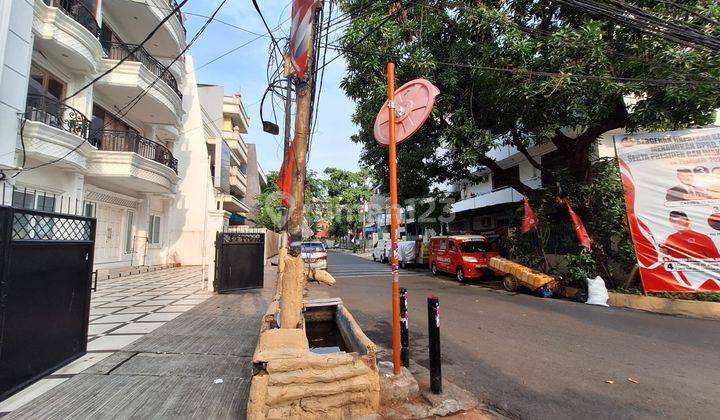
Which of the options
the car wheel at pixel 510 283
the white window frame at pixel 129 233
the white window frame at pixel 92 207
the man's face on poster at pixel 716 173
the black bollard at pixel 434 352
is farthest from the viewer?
the white window frame at pixel 129 233

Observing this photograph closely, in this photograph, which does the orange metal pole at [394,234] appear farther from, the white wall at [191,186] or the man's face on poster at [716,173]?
the white wall at [191,186]

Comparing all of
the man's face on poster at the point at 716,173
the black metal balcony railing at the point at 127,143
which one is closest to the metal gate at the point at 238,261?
the black metal balcony railing at the point at 127,143

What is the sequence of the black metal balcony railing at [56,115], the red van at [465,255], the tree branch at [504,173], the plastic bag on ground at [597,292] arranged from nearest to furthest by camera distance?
the black metal balcony railing at [56,115] < the plastic bag on ground at [597,292] < the tree branch at [504,173] < the red van at [465,255]

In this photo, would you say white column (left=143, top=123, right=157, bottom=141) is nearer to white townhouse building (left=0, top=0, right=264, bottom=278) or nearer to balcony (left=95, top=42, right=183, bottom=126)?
white townhouse building (left=0, top=0, right=264, bottom=278)

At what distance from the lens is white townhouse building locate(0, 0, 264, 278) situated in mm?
8367

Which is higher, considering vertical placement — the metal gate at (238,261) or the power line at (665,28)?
the power line at (665,28)

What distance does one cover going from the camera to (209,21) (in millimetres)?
6211

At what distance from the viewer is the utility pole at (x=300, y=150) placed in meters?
4.15

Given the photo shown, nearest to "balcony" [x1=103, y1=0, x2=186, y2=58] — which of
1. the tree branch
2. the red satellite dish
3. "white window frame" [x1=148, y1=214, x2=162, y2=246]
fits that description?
"white window frame" [x1=148, y1=214, x2=162, y2=246]

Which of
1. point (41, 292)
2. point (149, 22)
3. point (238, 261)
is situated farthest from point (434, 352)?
point (149, 22)

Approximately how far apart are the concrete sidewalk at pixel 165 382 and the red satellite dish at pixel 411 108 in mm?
3108

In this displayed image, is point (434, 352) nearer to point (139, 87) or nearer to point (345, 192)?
point (139, 87)

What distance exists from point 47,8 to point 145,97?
4.10 m

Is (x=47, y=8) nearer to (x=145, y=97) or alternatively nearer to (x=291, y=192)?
(x=145, y=97)
